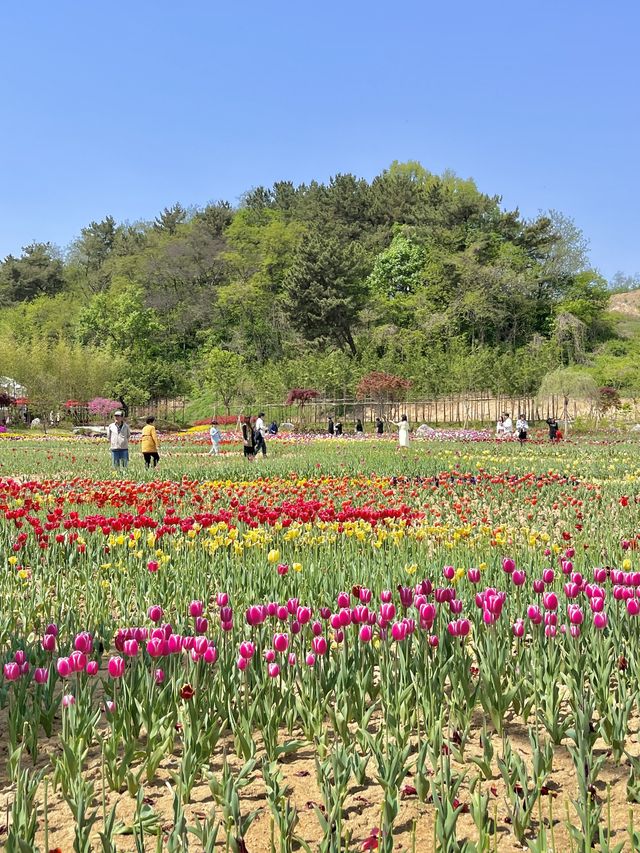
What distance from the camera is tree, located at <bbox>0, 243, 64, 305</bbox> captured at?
74750 mm

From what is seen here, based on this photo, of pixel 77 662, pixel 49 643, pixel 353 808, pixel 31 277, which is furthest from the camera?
pixel 31 277

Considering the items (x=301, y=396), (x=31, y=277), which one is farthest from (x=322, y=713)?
(x=31, y=277)

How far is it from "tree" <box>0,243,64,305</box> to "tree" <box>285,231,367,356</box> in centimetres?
3454

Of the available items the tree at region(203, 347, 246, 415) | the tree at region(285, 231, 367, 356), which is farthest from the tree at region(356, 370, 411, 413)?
the tree at region(285, 231, 367, 356)

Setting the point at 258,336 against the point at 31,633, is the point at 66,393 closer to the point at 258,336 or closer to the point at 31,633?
the point at 258,336

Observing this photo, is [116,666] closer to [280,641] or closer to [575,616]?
[280,641]

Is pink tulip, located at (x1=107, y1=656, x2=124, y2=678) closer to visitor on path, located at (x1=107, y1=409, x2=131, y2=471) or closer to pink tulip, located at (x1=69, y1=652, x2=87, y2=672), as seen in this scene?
pink tulip, located at (x1=69, y1=652, x2=87, y2=672)

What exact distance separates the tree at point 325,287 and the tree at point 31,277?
1360 inches

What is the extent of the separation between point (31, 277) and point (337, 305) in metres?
39.6

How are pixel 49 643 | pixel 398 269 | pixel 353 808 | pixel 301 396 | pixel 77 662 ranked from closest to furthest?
pixel 353 808
pixel 77 662
pixel 49 643
pixel 301 396
pixel 398 269

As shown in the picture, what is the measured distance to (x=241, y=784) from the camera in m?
2.39

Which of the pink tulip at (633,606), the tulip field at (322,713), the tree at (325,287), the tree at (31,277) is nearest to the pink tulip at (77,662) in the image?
the tulip field at (322,713)

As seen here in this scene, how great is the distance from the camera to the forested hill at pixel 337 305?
4684 cm

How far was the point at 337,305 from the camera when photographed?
162ft
